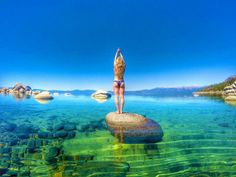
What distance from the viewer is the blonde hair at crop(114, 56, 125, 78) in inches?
541

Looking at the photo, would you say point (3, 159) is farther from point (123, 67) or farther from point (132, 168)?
point (123, 67)

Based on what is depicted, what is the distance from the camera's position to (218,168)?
7973mm

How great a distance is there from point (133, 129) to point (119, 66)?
12.0 ft

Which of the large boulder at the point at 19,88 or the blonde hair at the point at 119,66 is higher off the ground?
the large boulder at the point at 19,88

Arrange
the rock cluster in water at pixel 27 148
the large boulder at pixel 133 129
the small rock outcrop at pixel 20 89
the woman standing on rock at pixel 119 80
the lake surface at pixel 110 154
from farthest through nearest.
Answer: the small rock outcrop at pixel 20 89 < the woman standing on rock at pixel 119 80 < the large boulder at pixel 133 129 < the rock cluster in water at pixel 27 148 < the lake surface at pixel 110 154

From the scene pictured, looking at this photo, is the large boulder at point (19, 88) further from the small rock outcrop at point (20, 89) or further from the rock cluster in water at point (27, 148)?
the rock cluster in water at point (27, 148)

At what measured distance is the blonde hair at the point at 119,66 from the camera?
45.1 ft

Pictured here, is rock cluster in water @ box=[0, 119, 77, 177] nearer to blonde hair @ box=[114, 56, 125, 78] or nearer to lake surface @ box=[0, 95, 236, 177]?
lake surface @ box=[0, 95, 236, 177]

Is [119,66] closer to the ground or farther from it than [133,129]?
farther from it

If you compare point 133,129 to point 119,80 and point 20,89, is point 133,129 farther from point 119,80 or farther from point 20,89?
point 20,89

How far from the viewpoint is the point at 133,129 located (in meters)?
11.5

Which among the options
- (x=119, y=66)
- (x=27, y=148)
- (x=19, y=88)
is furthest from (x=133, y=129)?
(x=19, y=88)

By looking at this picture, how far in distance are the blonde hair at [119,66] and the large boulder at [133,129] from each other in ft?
6.78

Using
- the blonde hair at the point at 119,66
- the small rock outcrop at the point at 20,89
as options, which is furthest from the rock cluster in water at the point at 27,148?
the small rock outcrop at the point at 20,89
